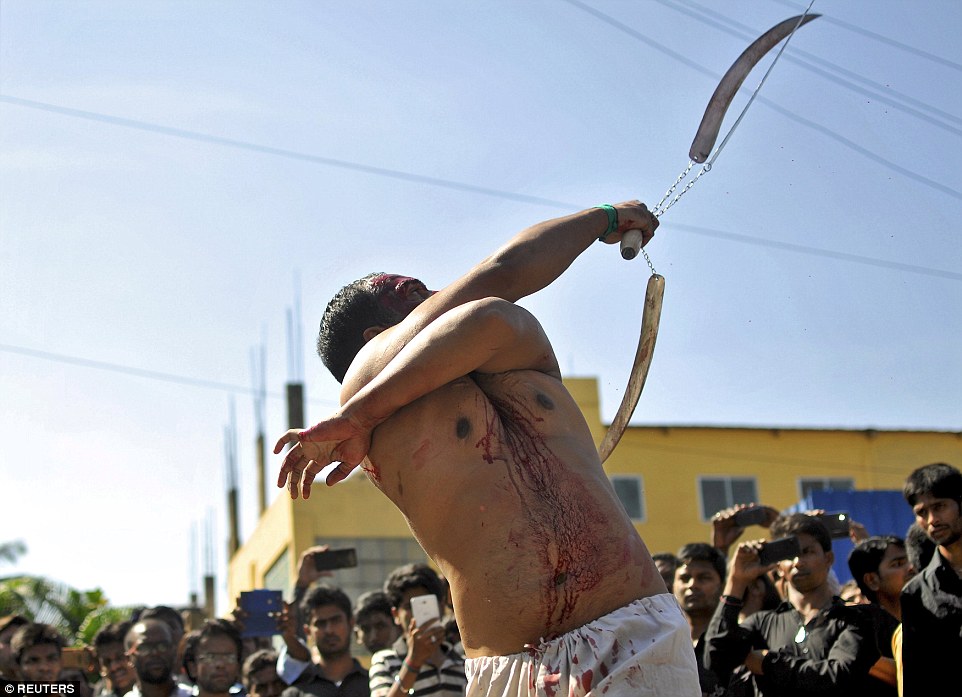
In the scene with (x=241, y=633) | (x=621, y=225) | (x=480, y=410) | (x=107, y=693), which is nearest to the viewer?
(x=480, y=410)

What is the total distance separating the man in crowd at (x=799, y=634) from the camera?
532 centimetres

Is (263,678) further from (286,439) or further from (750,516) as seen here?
(286,439)

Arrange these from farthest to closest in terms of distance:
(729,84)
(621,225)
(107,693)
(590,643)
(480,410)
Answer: (107,693) < (729,84) < (621,225) < (480,410) < (590,643)

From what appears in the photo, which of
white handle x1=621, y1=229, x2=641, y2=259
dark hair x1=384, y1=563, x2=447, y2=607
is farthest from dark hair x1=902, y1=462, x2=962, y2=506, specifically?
dark hair x1=384, y1=563, x2=447, y2=607

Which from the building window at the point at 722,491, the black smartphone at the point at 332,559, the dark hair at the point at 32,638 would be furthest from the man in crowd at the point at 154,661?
the building window at the point at 722,491

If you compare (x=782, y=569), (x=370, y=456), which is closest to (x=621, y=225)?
(x=370, y=456)

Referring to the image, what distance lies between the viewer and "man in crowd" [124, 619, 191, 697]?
Result: 7.18 m

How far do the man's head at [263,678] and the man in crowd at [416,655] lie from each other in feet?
2.48

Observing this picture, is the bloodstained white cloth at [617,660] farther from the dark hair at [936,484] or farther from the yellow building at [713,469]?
the yellow building at [713,469]

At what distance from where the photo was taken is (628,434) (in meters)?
29.5

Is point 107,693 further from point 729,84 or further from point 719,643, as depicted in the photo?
point 729,84

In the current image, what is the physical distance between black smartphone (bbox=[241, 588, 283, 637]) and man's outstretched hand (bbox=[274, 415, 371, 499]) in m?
4.22

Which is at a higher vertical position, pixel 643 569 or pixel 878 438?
pixel 878 438

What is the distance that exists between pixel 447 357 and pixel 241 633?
15.2ft
